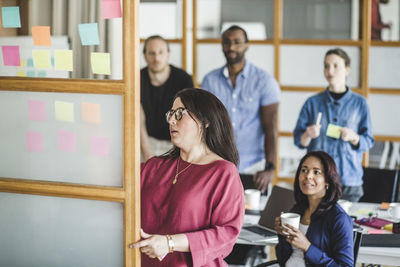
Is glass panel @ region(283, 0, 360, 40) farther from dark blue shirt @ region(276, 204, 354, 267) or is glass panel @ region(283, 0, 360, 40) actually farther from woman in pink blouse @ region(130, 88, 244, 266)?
woman in pink blouse @ region(130, 88, 244, 266)

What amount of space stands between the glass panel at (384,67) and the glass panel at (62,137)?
11.6 feet

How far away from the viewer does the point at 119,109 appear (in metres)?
1.63

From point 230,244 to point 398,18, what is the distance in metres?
5.45

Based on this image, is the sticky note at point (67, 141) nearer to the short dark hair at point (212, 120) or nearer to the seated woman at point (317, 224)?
the short dark hair at point (212, 120)

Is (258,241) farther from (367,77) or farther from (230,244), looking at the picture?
(367,77)

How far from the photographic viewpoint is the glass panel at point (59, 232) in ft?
5.57

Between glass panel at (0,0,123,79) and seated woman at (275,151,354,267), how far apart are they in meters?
1.21

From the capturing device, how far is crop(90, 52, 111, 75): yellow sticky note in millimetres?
1631

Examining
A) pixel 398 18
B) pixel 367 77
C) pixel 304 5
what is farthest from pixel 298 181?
pixel 398 18

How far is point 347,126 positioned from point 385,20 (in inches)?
123

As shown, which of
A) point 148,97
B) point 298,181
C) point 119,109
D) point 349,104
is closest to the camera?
point 119,109

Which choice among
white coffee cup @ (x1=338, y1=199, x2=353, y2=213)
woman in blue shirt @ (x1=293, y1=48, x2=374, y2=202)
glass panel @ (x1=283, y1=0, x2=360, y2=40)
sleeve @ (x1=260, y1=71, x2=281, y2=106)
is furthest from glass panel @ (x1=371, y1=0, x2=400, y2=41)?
white coffee cup @ (x1=338, y1=199, x2=353, y2=213)

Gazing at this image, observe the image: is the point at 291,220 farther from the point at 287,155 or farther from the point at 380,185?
the point at 287,155

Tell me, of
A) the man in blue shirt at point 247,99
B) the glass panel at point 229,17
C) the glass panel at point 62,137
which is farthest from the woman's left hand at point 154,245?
the glass panel at point 229,17
